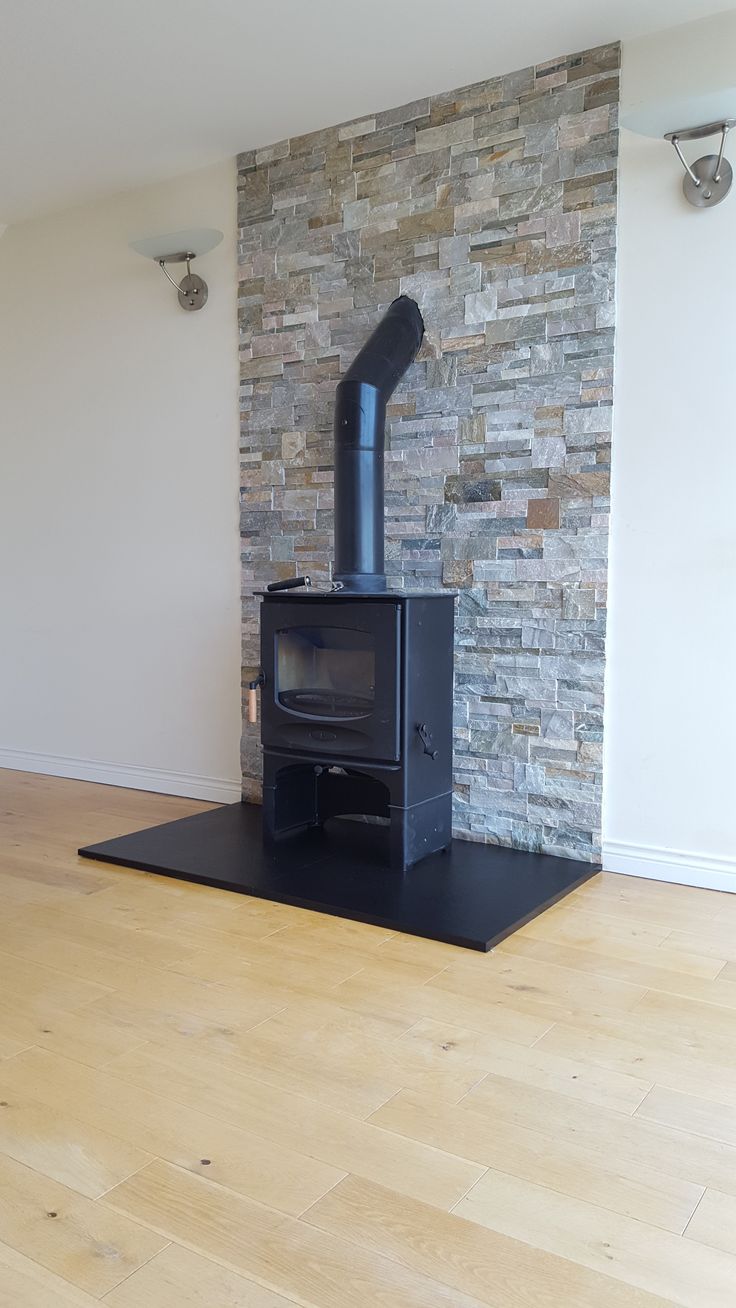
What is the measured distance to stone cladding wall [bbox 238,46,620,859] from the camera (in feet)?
9.27

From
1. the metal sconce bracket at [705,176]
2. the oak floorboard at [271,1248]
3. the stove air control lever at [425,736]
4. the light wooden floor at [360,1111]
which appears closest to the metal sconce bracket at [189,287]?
the metal sconce bracket at [705,176]

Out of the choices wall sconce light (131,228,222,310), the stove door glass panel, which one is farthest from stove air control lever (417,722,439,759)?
wall sconce light (131,228,222,310)

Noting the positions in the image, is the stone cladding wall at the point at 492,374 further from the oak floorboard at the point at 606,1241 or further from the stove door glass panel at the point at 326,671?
the oak floorboard at the point at 606,1241

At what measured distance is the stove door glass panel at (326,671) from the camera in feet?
9.25

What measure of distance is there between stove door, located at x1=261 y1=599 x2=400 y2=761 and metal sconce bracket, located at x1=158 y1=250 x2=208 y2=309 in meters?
1.38

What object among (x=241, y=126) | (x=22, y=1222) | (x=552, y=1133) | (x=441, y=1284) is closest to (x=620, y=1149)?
(x=552, y=1133)

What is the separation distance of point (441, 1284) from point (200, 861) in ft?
5.83

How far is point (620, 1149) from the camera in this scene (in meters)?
1.49

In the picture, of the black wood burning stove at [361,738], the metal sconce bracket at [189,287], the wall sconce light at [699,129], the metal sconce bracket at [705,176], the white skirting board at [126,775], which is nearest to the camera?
the wall sconce light at [699,129]

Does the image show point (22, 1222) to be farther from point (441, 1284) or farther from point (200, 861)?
point (200, 861)

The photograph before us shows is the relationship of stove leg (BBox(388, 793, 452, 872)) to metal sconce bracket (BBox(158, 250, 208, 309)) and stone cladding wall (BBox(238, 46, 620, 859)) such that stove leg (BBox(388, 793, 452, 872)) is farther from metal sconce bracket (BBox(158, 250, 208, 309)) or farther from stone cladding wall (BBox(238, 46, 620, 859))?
metal sconce bracket (BBox(158, 250, 208, 309))

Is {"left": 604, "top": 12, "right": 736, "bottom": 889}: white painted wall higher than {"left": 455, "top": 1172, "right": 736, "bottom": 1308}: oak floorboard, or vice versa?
{"left": 604, "top": 12, "right": 736, "bottom": 889}: white painted wall

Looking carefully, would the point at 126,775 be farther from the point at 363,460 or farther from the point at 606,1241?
the point at 606,1241

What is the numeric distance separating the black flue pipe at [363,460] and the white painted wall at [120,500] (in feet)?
2.55
